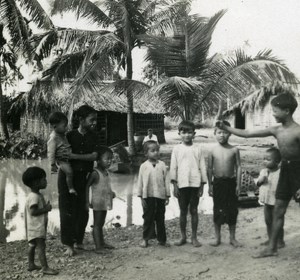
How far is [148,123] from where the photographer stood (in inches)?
840

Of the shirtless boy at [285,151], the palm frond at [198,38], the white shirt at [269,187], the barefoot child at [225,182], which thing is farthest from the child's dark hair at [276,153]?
the palm frond at [198,38]

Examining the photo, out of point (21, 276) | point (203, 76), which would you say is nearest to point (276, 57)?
point (203, 76)

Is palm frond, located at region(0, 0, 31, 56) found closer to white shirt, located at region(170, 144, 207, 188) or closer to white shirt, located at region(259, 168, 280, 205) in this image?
white shirt, located at region(170, 144, 207, 188)

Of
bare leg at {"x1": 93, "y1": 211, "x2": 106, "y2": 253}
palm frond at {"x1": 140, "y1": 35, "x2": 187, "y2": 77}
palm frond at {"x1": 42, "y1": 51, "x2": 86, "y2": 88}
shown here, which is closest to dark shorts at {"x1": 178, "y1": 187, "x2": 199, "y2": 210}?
bare leg at {"x1": 93, "y1": 211, "x2": 106, "y2": 253}

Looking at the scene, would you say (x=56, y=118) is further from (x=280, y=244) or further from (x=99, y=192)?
(x=280, y=244)

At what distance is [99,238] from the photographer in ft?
14.9

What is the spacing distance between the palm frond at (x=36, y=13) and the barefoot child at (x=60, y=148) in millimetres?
9953

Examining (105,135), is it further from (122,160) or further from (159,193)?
(159,193)

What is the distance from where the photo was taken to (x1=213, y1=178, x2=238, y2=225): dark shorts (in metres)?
4.54

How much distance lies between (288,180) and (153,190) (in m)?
1.50

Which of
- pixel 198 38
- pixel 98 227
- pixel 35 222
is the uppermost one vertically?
pixel 198 38

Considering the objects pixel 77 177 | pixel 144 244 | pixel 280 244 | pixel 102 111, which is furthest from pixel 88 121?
pixel 102 111

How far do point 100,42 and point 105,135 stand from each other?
799 centimetres

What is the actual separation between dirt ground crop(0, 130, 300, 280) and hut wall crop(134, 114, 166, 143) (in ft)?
51.3
